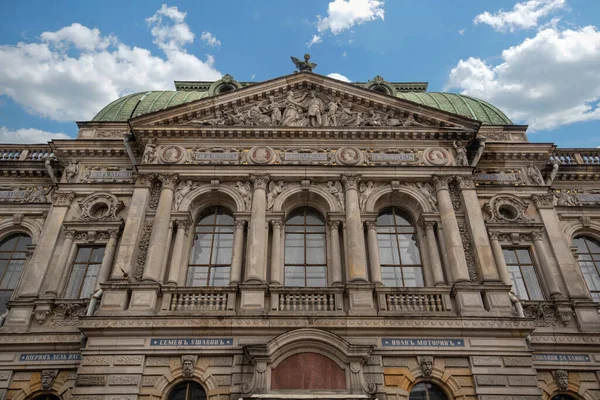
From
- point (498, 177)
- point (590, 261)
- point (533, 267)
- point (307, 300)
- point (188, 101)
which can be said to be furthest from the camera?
point (188, 101)

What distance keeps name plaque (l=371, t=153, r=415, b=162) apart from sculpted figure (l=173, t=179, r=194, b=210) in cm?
769

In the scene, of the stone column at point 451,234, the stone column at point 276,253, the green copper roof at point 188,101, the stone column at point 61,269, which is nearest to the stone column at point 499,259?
the stone column at point 451,234

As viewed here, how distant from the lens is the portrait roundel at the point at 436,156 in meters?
20.2

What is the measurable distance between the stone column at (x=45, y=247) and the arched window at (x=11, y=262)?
1.02 meters

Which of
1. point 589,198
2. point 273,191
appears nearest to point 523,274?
point 589,198

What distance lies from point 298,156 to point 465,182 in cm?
694

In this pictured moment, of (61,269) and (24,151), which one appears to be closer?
(61,269)

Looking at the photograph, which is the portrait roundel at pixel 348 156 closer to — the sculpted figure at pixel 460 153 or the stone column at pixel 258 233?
the stone column at pixel 258 233

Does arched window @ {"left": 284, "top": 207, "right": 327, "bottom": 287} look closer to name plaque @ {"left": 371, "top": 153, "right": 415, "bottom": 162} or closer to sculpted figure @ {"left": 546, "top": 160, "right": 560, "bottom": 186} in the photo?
name plaque @ {"left": 371, "top": 153, "right": 415, "bottom": 162}

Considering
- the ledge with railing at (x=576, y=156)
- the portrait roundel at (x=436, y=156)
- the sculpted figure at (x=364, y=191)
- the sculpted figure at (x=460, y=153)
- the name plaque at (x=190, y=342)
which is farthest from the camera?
the ledge with railing at (x=576, y=156)

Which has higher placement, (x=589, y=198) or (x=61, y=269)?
(x=589, y=198)

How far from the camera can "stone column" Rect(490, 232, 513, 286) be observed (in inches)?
706

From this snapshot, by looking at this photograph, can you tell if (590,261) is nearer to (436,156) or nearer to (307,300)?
(436,156)

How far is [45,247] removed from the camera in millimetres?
18672
